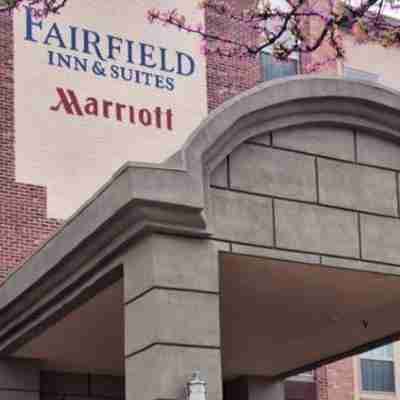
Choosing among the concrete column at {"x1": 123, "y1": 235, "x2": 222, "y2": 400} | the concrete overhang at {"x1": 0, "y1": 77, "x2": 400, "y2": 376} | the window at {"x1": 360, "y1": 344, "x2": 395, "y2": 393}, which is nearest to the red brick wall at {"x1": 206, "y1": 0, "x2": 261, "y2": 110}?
the window at {"x1": 360, "y1": 344, "x2": 395, "y2": 393}

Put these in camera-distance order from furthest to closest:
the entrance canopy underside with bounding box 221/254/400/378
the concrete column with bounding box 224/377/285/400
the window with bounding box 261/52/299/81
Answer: the window with bounding box 261/52/299/81 → the concrete column with bounding box 224/377/285/400 → the entrance canopy underside with bounding box 221/254/400/378

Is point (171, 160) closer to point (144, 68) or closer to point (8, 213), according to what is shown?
point (8, 213)

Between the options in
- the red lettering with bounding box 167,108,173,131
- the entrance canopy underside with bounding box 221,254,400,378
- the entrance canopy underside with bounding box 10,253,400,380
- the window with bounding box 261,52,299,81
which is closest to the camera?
the entrance canopy underside with bounding box 221,254,400,378

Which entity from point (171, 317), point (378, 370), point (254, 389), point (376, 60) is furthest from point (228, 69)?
point (171, 317)

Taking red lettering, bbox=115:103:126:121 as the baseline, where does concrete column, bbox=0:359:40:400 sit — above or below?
below

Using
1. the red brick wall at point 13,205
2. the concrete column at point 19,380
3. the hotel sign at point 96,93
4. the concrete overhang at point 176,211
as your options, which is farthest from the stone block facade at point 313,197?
the hotel sign at point 96,93

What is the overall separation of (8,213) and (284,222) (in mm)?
8738

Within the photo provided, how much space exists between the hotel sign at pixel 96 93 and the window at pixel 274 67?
90.9 inches

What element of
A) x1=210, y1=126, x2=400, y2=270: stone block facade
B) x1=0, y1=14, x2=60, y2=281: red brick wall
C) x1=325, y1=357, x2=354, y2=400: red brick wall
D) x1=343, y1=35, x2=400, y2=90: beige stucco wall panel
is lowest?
x1=325, y1=357, x2=354, y2=400: red brick wall

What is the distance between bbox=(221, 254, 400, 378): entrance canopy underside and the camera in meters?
13.8

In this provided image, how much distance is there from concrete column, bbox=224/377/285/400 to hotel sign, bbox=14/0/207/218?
477 cm

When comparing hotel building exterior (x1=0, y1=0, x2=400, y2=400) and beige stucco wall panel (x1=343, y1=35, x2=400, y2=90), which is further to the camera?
beige stucco wall panel (x1=343, y1=35, x2=400, y2=90)

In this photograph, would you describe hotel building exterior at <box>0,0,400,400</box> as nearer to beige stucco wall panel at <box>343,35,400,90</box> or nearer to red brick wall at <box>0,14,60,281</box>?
red brick wall at <box>0,14,60,281</box>

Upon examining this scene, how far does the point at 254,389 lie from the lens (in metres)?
18.8
